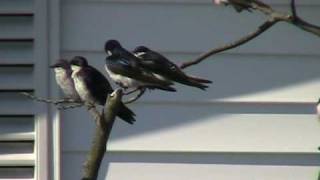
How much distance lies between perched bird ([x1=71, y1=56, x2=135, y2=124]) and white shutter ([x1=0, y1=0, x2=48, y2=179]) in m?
1.12

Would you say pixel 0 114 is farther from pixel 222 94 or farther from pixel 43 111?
pixel 222 94

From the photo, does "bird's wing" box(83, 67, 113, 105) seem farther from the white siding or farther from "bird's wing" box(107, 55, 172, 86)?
the white siding

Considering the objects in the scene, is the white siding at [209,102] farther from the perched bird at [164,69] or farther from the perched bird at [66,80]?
the perched bird at [164,69]

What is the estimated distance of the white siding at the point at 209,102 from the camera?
437 cm

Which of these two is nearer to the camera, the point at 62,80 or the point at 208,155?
the point at 62,80

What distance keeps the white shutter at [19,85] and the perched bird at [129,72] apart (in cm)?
120

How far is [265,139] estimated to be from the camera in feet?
14.7

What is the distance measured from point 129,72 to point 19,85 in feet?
5.30

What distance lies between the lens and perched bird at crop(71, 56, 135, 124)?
3086 millimetres

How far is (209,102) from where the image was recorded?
174 inches

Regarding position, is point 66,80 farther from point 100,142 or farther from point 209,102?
point 209,102

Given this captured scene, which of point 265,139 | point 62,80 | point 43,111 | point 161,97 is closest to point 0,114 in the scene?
point 43,111

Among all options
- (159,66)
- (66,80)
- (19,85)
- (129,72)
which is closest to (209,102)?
(19,85)

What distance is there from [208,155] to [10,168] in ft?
2.57
